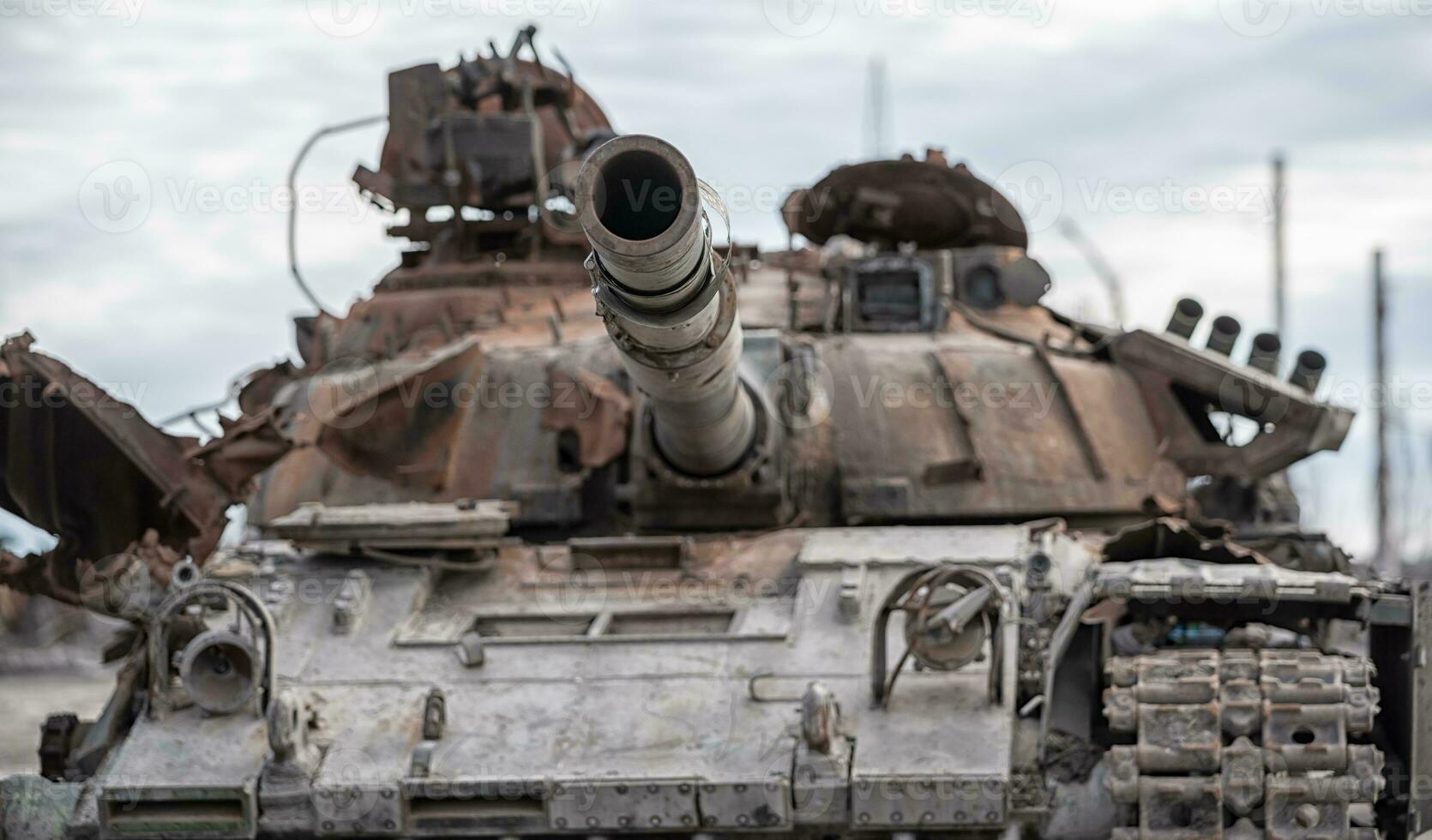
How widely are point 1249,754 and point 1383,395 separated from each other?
21.1 m

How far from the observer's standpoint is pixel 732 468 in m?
9.70

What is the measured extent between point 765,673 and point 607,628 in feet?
2.67

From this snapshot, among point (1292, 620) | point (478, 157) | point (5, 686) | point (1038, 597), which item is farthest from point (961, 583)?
point (5, 686)

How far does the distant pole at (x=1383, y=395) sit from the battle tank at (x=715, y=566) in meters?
16.5

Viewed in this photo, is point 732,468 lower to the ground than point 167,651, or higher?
higher

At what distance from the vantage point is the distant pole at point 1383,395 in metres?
27.7

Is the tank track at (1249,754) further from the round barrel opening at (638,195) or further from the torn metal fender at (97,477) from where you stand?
the torn metal fender at (97,477)

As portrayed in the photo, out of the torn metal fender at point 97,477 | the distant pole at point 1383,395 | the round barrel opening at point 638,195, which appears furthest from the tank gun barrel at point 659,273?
the distant pole at point 1383,395

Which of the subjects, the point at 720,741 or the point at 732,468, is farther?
the point at 732,468

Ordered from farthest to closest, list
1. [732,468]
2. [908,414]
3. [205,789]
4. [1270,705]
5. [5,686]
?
[5,686]
[908,414]
[732,468]
[205,789]
[1270,705]

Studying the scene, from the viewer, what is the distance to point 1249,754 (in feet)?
24.6

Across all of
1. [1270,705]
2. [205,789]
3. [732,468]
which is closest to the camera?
[1270,705]

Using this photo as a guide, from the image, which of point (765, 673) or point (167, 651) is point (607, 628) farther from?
point (167, 651)

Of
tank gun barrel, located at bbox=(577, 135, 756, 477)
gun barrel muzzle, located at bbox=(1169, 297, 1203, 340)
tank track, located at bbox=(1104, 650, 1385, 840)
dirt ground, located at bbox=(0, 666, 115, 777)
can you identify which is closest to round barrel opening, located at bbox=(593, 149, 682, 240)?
tank gun barrel, located at bbox=(577, 135, 756, 477)
